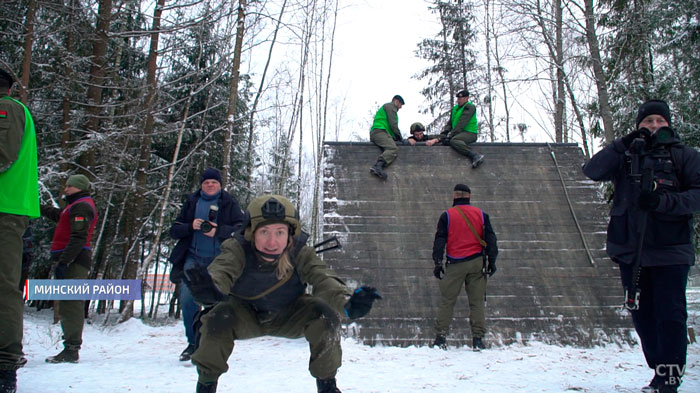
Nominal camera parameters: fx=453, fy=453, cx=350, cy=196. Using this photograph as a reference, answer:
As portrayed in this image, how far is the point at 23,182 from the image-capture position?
3314mm

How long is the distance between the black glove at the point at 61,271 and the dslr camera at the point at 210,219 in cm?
147

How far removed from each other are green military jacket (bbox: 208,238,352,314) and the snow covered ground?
54.8 inches

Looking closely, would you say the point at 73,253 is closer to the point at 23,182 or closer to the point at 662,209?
the point at 23,182

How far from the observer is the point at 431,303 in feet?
22.1

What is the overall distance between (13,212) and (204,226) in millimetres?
2077

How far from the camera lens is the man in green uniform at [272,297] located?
272cm

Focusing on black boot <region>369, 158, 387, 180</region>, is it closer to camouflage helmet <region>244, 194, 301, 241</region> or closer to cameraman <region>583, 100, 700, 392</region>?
cameraman <region>583, 100, 700, 392</region>

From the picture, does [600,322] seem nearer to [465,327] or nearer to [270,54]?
[465,327]

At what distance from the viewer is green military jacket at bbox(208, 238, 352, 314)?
2.69m

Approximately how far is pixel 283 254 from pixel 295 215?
10.5 inches

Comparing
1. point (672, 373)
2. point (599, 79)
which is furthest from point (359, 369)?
point (599, 79)

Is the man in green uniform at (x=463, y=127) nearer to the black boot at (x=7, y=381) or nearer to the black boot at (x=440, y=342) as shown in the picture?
the black boot at (x=440, y=342)

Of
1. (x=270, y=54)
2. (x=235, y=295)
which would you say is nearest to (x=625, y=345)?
(x=235, y=295)

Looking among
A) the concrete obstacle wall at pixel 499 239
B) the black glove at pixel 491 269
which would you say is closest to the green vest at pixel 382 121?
the concrete obstacle wall at pixel 499 239
